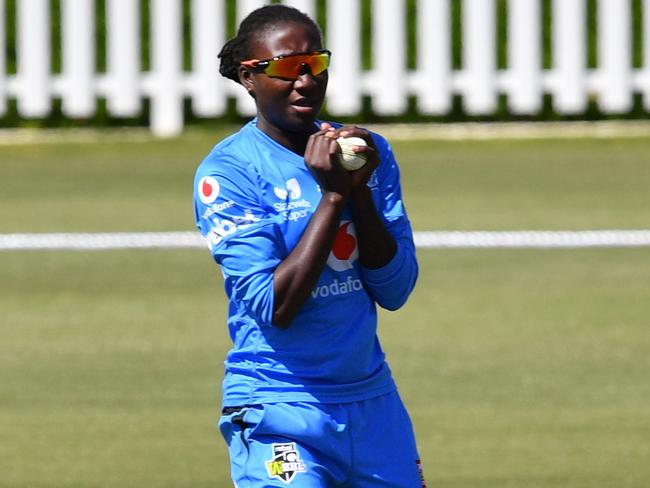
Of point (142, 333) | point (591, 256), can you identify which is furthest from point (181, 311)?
point (591, 256)

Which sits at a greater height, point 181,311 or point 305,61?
point 305,61

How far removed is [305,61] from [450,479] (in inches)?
101

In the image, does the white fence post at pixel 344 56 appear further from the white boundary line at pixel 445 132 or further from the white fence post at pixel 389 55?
the white boundary line at pixel 445 132

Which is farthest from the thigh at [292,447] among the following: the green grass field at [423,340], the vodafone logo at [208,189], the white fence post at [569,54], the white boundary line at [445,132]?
the white fence post at [569,54]

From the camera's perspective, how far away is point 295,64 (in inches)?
138

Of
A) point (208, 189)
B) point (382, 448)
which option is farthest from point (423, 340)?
point (208, 189)

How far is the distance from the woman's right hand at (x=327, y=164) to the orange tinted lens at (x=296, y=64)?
163 millimetres

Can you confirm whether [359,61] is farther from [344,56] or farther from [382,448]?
[382,448]

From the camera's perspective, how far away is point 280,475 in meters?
3.47

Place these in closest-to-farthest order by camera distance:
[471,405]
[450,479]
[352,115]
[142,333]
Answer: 1. [450,479]
2. [471,405]
3. [142,333]
4. [352,115]

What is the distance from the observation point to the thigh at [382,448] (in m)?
3.54

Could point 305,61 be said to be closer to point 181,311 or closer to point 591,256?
point 181,311

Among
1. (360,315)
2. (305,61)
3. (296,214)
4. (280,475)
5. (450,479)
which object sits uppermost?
(305,61)

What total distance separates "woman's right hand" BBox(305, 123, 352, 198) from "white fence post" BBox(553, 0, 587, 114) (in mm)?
9927
